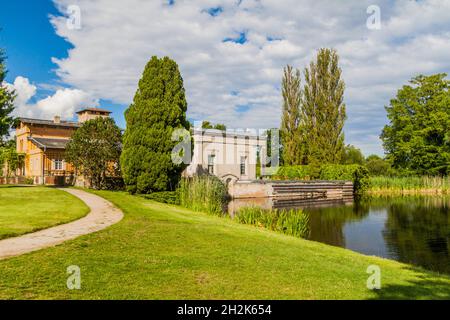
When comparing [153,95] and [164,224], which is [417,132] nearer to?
[153,95]

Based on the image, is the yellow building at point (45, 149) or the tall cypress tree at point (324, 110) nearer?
the yellow building at point (45, 149)

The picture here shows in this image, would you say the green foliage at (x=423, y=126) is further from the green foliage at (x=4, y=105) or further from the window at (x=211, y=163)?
the green foliage at (x=4, y=105)

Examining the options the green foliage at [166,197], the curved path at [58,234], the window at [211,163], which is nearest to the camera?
the curved path at [58,234]

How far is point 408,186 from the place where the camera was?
105 ft

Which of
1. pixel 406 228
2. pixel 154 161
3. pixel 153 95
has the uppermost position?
pixel 153 95

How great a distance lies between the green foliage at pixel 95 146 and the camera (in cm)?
1977

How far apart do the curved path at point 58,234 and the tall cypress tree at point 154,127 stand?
6.19 m

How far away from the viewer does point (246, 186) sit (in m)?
25.4

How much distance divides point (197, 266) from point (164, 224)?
3.81 m

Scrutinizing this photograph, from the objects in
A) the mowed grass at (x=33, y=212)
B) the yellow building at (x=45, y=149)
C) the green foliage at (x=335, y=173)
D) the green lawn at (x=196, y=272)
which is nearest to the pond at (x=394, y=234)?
the green lawn at (x=196, y=272)

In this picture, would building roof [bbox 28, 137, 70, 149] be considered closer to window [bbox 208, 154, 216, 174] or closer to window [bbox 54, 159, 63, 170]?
window [bbox 54, 159, 63, 170]

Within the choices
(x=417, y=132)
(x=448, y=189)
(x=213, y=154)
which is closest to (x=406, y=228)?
(x=213, y=154)

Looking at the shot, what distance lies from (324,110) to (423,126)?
37.2 feet

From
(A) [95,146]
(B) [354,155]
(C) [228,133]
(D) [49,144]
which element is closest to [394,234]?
(A) [95,146]
